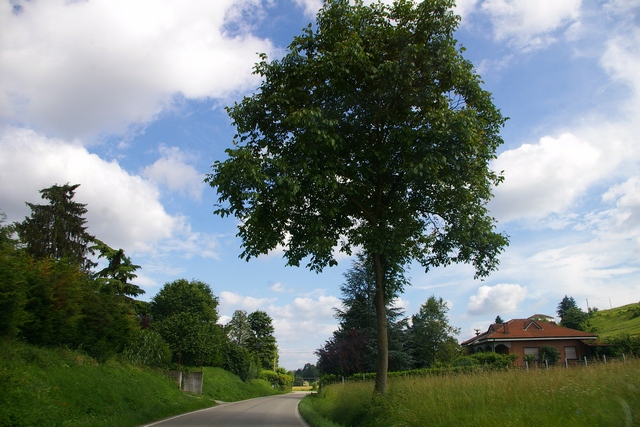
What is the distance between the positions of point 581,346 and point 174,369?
32048 millimetres

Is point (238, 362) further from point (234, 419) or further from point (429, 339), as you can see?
point (234, 419)

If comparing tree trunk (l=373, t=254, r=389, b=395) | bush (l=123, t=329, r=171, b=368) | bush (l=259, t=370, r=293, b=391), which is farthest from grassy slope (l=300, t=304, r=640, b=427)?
bush (l=259, t=370, r=293, b=391)

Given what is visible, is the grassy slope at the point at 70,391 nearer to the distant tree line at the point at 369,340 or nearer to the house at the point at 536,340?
the distant tree line at the point at 369,340

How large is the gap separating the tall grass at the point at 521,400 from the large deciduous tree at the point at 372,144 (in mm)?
2670

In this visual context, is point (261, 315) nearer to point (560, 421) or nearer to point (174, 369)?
point (174, 369)

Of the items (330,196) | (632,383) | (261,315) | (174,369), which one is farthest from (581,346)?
(261,315)

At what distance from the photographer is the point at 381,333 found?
13406 millimetres

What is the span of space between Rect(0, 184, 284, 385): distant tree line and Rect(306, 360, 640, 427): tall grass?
34.9 ft

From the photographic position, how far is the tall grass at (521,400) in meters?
5.73

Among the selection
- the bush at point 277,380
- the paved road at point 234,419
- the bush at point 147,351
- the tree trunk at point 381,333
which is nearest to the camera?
the tree trunk at point 381,333

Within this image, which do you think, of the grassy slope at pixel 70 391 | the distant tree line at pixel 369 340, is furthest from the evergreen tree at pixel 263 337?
the grassy slope at pixel 70 391

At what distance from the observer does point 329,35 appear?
13.1 metres

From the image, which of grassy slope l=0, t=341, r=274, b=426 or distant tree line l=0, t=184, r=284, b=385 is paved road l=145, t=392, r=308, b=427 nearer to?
grassy slope l=0, t=341, r=274, b=426

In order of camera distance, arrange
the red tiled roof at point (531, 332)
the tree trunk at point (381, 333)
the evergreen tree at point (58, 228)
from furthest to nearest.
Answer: the red tiled roof at point (531, 332) < the evergreen tree at point (58, 228) < the tree trunk at point (381, 333)
